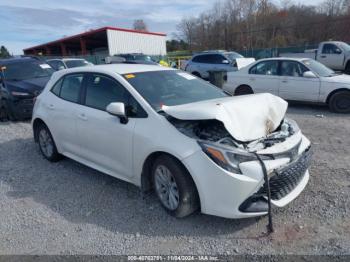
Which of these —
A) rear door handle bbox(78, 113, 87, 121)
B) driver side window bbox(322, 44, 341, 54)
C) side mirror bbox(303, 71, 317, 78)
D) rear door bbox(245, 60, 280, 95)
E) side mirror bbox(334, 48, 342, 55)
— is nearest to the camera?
rear door handle bbox(78, 113, 87, 121)

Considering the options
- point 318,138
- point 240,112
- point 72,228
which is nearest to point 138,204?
point 72,228

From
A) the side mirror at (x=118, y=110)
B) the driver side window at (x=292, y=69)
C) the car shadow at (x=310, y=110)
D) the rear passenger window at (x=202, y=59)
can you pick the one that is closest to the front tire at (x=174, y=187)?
the side mirror at (x=118, y=110)

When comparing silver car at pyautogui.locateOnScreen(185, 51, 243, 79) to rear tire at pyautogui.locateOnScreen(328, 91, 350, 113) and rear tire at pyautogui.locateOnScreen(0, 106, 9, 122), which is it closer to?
rear tire at pyautogui.locateOnScreen(328, 91, 350, 113)

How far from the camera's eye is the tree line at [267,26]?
43.8m

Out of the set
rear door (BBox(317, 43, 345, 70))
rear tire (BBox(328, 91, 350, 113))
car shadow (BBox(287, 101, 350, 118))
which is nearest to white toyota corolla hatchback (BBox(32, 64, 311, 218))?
car shadow (BBox(287, 101, 350, 118))

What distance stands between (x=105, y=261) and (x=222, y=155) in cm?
145

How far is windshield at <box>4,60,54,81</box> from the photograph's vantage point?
29.9 ft

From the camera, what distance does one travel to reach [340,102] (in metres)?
7.82

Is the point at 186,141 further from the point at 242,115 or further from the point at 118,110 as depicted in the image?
the point at 118,110

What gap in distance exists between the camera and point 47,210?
3.63 m

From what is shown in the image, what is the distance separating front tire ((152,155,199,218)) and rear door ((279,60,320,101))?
6.37 m

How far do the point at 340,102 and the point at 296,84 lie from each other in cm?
121

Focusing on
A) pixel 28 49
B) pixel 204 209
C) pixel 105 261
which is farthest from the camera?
pixel 28 49

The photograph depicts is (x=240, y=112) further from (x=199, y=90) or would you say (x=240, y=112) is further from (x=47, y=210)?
(x=47, y=210)
